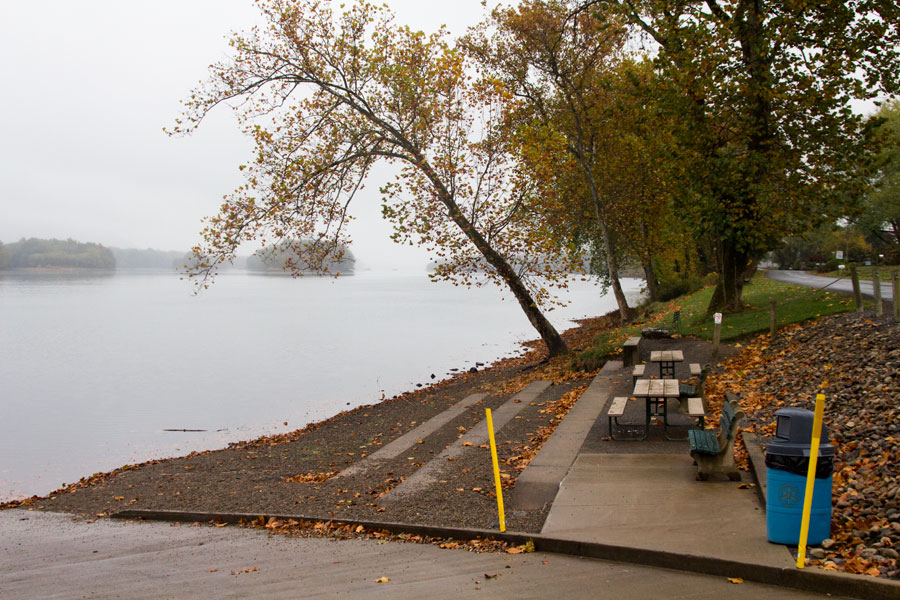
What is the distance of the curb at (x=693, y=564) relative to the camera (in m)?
5.00

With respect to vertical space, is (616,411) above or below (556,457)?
above

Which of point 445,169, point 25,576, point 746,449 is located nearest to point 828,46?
point 445,169

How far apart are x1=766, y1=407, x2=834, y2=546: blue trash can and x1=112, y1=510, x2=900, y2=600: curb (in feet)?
1.75

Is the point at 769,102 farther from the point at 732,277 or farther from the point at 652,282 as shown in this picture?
the point at 652,282

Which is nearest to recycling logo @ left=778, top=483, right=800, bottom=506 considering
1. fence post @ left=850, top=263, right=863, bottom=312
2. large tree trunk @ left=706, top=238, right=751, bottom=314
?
fence post @ left=850, top=263, right=863, bottom=312

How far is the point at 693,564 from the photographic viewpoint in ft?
18.8

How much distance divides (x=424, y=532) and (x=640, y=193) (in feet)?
83.7

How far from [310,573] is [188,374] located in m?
26.5

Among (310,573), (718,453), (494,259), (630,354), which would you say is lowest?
(310,573)

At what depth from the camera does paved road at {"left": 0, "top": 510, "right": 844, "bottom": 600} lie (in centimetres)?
545

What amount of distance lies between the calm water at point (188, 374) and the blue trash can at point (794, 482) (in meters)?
13.7

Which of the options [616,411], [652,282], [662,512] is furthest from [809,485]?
[652,282]

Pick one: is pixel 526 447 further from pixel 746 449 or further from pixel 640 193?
pixel 640 193

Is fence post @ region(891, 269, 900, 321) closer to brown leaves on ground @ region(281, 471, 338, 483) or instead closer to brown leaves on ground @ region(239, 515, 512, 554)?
brown leaves on ground @ region(239, 515, 512, 554)
